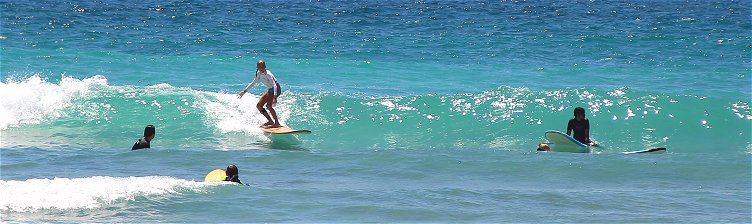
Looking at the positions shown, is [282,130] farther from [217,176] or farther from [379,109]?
[217,176]

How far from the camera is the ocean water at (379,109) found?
1080 cm

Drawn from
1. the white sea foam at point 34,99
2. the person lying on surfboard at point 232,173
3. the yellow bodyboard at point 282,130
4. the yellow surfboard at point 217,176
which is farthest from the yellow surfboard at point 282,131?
the person lying on surfboard at point 232,173

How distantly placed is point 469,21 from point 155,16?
895 cm

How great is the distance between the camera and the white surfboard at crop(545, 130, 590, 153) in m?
15.0

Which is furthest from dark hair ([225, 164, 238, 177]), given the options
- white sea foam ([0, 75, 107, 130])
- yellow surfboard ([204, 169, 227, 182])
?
white sea foam ([0, 75, 107, 130])

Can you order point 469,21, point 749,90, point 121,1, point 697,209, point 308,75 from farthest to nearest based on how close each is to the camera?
1. point 121,1
2. point 469,21
3. point 308,75
4. point 749,90
5. point 697,209

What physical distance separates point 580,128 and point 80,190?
7578 mm

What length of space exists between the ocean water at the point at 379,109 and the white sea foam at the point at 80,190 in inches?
1.3

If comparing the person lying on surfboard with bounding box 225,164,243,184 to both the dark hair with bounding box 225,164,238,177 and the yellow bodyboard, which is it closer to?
the dark hair with bounding box 225,164,238,177

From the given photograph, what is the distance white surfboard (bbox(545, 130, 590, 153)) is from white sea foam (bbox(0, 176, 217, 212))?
19.0ft

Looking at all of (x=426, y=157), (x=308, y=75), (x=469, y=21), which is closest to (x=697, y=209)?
(x=426, y=157)

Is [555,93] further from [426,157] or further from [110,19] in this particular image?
[110,19]

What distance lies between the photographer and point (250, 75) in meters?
23.1

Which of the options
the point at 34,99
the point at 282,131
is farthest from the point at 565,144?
the point at 34,99
